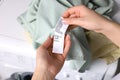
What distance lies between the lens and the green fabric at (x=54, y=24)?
2.83 ft

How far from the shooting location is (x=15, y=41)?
3.10ft

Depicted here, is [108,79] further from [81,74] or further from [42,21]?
[42,21]

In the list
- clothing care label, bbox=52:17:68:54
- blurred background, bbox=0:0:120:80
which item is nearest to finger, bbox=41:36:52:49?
clothing care label, bbox=52:17:68:54

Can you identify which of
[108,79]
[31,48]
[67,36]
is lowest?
[108,79]

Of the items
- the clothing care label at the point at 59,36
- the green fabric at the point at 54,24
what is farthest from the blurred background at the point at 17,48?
the clothing care label at the point at 59,36

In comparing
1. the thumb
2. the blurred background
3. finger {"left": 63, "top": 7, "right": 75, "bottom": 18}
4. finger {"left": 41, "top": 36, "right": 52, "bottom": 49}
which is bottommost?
the blurred background

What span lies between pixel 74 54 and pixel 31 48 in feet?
0.64

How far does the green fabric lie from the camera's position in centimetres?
86

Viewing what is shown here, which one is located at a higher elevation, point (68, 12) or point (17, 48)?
point (68, 12)

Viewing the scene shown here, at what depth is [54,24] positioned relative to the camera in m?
0.86

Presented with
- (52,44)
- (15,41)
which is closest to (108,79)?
(52,44)

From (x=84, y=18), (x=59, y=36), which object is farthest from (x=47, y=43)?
(x=84, y=18)

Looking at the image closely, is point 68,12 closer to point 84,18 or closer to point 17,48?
point 84,18

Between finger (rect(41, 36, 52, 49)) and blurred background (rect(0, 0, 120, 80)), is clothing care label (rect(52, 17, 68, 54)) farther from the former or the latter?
blurred background (rect(0, 0, 120, 80))
